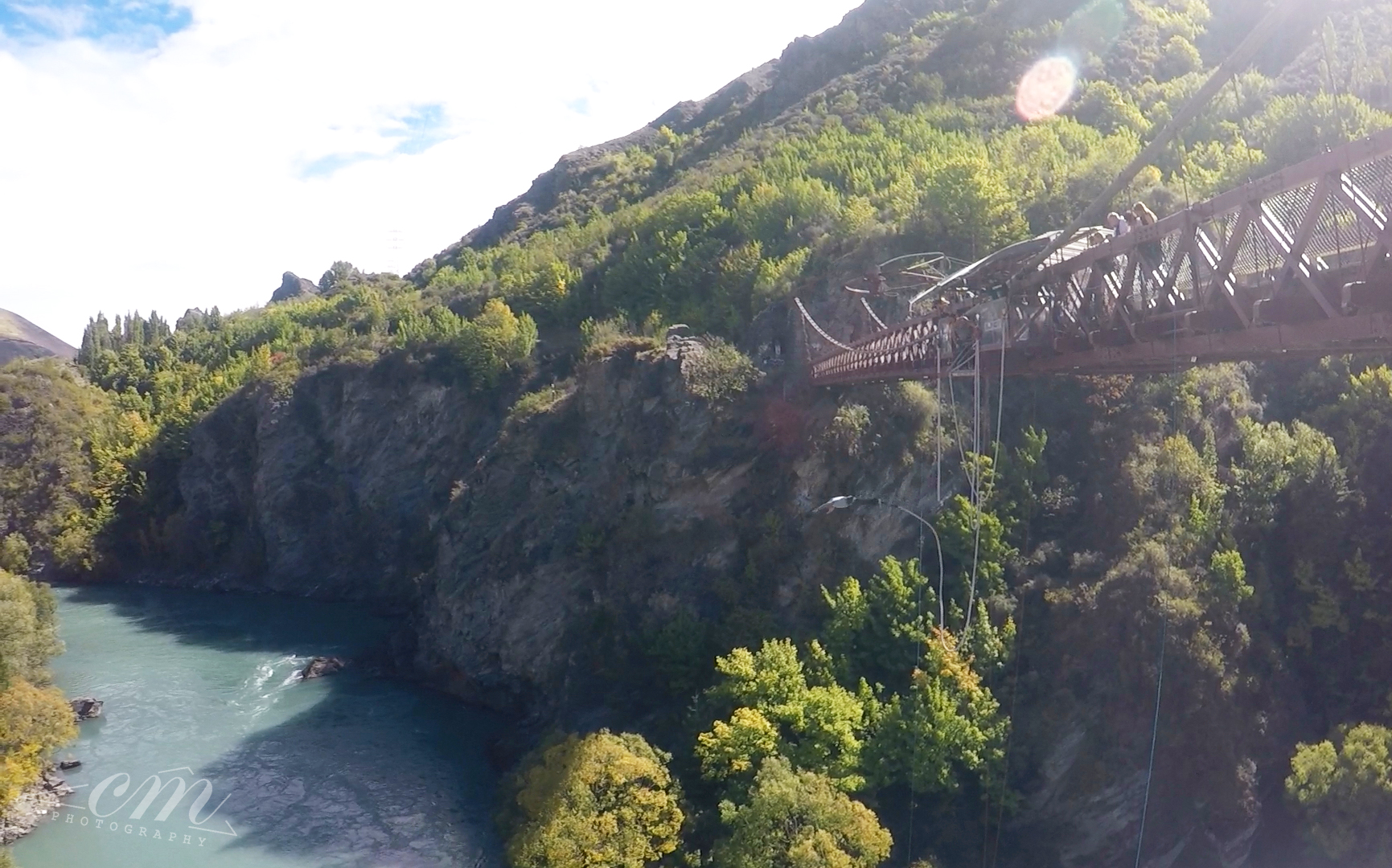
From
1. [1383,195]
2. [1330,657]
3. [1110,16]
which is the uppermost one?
[1110,16]

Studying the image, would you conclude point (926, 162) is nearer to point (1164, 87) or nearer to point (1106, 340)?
point (1164, 87)

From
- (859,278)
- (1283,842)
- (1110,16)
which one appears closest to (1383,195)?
(1283,842)

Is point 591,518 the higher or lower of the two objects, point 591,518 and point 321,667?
the higher

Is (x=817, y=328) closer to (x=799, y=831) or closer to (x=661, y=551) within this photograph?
(x=661, y=551)

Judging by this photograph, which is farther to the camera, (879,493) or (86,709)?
(86,709)

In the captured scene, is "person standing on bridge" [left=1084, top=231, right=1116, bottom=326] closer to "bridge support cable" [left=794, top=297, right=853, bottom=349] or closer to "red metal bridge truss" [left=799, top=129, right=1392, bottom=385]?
"red metal bridge truss" [left=799, top=129, right=1392, bottom=385]

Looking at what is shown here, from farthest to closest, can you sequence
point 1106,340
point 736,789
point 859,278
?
1. point 859,278
2. point 736,789
3. point 1106,340

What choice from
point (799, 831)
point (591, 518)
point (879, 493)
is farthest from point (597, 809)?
point (591, 518)
